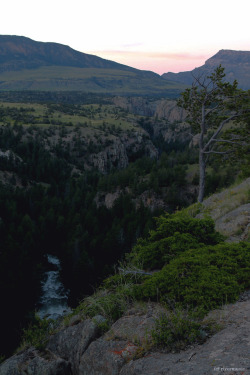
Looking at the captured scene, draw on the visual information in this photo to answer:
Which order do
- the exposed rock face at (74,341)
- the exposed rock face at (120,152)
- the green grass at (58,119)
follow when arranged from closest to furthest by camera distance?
the exposed rock face at (74,341)
the exposed rock face at (120,152)
the green grass at (58,119)

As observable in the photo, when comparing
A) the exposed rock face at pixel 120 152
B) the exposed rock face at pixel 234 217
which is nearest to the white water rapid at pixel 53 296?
the exposed rock face at pixel 234 217

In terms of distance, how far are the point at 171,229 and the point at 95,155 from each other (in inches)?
4786

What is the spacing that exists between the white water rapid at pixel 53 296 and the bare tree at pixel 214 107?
1105 inches

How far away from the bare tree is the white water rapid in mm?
28065

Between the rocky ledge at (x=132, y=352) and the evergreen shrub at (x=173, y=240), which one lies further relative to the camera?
the evergreen shrub at (x=173, y=240)

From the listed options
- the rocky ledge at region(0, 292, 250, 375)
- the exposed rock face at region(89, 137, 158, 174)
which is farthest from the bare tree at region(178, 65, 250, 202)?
the exposed rock face at region(89, 137, 158, 174)

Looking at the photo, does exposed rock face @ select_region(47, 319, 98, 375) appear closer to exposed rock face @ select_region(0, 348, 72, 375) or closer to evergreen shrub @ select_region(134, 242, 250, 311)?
exposed rock face @ select_region(0, 348, 72, 375)

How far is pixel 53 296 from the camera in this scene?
46.2m

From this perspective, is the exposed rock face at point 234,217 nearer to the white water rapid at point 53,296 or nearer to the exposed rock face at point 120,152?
the white water rapid at point 53,296

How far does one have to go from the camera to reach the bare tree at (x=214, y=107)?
25547mm

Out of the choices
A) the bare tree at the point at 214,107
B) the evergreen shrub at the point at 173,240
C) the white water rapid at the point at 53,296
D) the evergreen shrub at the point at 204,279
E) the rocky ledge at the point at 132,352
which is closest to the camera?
the rocky ledge at the point at 132,352

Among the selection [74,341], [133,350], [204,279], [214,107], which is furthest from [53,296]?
[204,279]

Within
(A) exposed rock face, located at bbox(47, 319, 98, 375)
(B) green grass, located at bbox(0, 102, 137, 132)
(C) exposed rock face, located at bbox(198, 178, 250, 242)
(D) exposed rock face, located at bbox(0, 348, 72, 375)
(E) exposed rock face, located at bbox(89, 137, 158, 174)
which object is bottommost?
(E) exposed rock face, located at bbox(89, 137, 158, 174)

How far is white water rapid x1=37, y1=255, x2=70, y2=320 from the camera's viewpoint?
137ft
